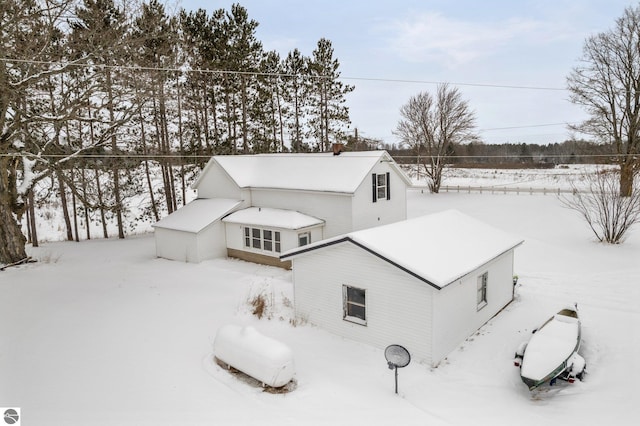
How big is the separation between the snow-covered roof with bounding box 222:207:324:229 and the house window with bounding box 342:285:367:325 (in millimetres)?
7492

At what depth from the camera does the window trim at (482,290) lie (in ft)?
43.6

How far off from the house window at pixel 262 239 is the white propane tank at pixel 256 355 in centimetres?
1044

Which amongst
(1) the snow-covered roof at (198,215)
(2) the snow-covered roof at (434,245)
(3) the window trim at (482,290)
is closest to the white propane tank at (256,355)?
(2) the snow-covered roof at (434,245)

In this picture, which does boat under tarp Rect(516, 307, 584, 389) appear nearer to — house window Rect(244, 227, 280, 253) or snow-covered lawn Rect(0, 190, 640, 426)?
snow-covered lawn Rect(0, 190, 640, 426)

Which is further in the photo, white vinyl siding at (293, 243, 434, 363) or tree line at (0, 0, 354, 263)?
tree line at (0, 0, 354, 263)

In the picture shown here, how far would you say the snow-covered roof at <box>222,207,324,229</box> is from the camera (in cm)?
1983

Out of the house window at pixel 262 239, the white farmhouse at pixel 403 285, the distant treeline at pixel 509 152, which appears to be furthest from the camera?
the distant treeline at pixel 509 152

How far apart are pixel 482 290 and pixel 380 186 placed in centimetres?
955

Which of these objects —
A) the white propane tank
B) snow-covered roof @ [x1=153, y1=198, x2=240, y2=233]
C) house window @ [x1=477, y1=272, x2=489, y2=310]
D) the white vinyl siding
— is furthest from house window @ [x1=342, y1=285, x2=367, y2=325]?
snow-covered roof @ [x1=153, y1=198, x2=240, y2=233]

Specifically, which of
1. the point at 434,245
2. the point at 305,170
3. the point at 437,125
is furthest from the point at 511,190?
the point at 434,245

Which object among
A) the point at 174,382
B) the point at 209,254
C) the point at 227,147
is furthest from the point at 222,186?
the point at 174,382

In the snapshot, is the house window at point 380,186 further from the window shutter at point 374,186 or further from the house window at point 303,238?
the house window at point 303,238

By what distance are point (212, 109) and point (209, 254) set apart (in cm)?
1500

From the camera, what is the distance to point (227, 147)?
31.4 metres
